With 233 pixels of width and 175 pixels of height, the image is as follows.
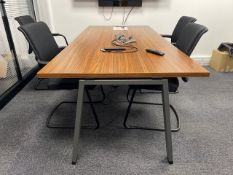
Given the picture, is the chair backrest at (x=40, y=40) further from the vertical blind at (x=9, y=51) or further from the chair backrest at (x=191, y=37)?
the chair backrest at (x=191, y=37)

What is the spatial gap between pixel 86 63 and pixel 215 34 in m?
3.05

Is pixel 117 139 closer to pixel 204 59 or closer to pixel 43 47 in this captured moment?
pixel 43 47

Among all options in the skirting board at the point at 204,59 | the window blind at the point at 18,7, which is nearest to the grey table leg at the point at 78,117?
the window blind at the point at 18,7

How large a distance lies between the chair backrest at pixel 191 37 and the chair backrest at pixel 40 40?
4.18ft

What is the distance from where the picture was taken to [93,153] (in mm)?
1608

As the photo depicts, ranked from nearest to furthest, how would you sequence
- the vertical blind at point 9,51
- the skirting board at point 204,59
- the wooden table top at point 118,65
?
the wooden table top at point 118,65 → the vertical blind at point 9,51 → the skirting board at point 204,59

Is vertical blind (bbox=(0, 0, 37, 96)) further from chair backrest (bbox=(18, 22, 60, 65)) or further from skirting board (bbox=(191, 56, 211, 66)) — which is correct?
skirting board (bbox=(191, 56, 211, 66))

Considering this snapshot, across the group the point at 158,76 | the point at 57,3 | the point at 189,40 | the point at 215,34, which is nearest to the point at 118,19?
the point at 57,3

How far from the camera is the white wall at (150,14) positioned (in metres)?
3.35

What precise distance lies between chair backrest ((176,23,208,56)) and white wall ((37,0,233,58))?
164cm

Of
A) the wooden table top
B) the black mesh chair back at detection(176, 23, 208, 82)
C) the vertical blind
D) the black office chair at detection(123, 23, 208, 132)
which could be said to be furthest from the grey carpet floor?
the wooden table top

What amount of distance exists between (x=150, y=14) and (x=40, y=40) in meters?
2.21

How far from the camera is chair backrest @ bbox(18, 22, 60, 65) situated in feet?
5.55

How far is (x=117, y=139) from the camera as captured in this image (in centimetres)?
177
